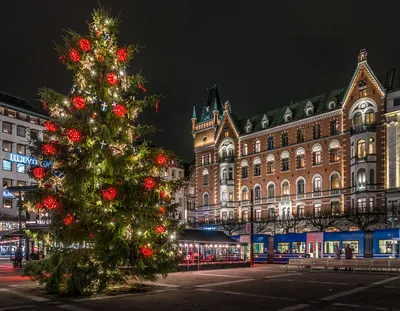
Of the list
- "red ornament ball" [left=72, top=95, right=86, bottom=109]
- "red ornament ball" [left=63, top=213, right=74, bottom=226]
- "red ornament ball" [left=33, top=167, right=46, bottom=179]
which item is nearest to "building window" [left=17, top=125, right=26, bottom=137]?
"red ornament ball" [left=33, top=167, right=46, bottom=179]

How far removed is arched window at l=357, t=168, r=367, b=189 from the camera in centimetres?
5101

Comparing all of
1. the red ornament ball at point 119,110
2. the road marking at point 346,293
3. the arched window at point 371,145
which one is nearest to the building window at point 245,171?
the arched window at point 371,145

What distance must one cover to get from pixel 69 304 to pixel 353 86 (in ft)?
153

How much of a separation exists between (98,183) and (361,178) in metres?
40.1

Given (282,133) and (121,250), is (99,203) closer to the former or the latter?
(121,250)

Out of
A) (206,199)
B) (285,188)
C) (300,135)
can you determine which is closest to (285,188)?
(285,188)

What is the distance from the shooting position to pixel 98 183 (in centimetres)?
1800

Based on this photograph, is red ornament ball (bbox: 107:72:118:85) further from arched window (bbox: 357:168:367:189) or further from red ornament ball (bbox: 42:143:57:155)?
arched window (bbox: 357:168:367:189)

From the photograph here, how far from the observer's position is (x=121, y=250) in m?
17.5

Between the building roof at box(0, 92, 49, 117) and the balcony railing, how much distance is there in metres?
46.6

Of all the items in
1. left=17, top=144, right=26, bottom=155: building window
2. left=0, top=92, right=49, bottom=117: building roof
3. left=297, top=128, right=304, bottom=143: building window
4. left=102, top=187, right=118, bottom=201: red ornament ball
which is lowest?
left=102, top=187, right=118, bottom=201: red ornament ball

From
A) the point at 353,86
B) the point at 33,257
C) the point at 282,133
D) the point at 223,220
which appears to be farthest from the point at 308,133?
the point at 33,257

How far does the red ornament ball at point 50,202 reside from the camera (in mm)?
16922

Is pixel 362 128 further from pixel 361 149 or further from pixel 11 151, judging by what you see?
pixel 11 151
